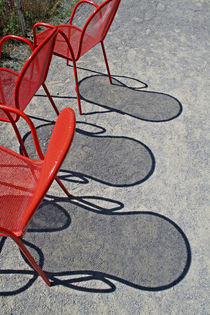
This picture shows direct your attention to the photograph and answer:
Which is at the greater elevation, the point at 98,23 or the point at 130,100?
the point at 98,23

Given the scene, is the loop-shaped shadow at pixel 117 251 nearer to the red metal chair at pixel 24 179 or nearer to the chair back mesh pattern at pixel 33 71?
the red metal chair at pixel 24 179

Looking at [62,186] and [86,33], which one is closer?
[62,186]

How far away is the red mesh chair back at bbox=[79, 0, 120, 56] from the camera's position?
7.99ft

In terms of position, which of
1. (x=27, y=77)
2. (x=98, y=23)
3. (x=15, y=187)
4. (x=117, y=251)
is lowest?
(x=117, y=251)

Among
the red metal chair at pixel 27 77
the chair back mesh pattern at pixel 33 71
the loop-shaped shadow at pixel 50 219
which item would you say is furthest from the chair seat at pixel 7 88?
the loop-shaped shadow at pixel 50 219

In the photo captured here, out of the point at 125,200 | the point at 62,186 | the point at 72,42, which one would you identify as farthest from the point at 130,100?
the point at 62,186

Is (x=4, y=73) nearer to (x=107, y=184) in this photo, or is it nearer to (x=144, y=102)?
(x=107, y=184)

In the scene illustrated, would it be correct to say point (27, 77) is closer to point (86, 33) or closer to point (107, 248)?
point (86, 33)

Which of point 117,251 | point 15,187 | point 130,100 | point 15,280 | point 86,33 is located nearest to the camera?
point 15,187

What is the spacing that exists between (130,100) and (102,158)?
0.93 m

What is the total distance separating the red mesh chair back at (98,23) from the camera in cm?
244

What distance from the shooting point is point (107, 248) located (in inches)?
83.3

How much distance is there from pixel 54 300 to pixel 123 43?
341 centimetres

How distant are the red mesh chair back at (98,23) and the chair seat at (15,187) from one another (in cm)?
131
